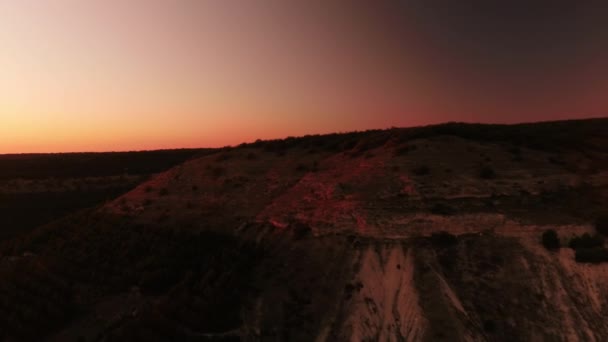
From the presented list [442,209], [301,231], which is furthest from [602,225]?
[301,231]

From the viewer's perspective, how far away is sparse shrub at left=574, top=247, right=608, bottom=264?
1561 cm

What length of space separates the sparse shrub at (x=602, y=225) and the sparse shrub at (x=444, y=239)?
6325mm

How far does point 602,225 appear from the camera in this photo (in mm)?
17375

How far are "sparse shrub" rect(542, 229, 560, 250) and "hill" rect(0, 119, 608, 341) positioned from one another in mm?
222

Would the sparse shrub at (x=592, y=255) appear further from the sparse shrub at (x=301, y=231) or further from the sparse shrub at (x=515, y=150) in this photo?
the sparse shrub at (x=301, y=231)

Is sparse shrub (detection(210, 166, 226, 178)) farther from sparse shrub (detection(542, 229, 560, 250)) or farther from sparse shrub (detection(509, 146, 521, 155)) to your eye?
sparse shrub (detection(542, 229, 560, 250))

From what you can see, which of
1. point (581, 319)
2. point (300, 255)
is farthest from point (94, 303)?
point (581, 319)

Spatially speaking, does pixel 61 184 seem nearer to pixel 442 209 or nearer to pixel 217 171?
pixel 217 171

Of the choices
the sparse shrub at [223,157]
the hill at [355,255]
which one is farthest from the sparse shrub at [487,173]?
the sparse shrub at [223,157]

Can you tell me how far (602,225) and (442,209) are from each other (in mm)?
6841

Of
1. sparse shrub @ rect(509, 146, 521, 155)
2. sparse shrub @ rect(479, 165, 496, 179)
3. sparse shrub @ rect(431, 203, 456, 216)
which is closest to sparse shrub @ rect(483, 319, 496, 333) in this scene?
sparse shrub @ rect(431, 203, 456, 216)

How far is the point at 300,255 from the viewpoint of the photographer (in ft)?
63.2

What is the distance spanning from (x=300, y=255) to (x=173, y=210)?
12229 mm

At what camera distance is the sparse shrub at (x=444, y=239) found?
17.7 metres
